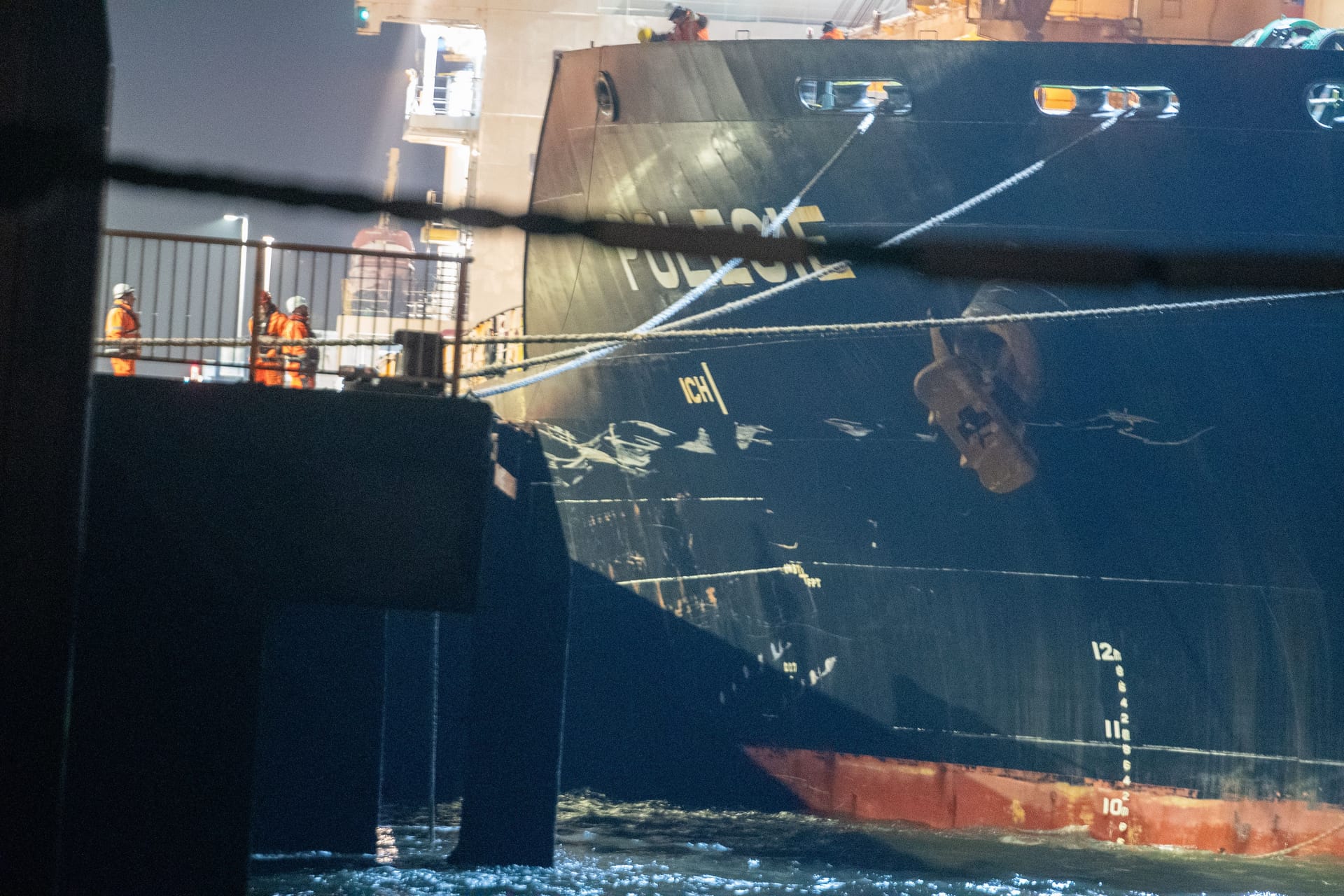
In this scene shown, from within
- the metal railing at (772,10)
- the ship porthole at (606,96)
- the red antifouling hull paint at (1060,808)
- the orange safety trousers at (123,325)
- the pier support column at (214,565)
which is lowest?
the red antifouling hull paint at (1060,808)

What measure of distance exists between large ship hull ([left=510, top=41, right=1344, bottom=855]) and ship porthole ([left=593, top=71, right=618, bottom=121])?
0.23ft

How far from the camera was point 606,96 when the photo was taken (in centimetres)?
1249

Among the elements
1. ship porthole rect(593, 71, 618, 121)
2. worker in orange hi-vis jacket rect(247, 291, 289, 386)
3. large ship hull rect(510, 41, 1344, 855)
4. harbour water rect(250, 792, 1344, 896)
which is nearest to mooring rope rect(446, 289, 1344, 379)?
large ship hull rect(510, 41, 1344, 855)

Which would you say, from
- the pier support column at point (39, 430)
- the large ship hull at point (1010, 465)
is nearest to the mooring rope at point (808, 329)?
the large ship hull at point (1010, 465)

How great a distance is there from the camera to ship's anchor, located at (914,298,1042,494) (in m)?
10.8

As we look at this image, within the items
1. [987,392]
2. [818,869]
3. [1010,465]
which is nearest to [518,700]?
[818,869]

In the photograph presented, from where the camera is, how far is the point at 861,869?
10938mm

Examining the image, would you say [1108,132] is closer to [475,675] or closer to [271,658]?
[475,675]

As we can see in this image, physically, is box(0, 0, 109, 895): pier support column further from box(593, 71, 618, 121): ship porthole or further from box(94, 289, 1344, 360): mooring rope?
box(593, 71, 618, 121): ship porthole

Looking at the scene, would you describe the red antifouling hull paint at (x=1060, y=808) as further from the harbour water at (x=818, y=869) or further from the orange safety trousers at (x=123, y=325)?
the orange safety trousers at (x=123, y=325)

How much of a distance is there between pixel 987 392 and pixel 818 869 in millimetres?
3933

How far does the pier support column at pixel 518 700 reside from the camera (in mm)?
10867

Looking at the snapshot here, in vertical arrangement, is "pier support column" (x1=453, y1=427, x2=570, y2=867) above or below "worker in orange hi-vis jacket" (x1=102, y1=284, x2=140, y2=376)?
below

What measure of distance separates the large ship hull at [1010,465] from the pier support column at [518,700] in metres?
2.20
